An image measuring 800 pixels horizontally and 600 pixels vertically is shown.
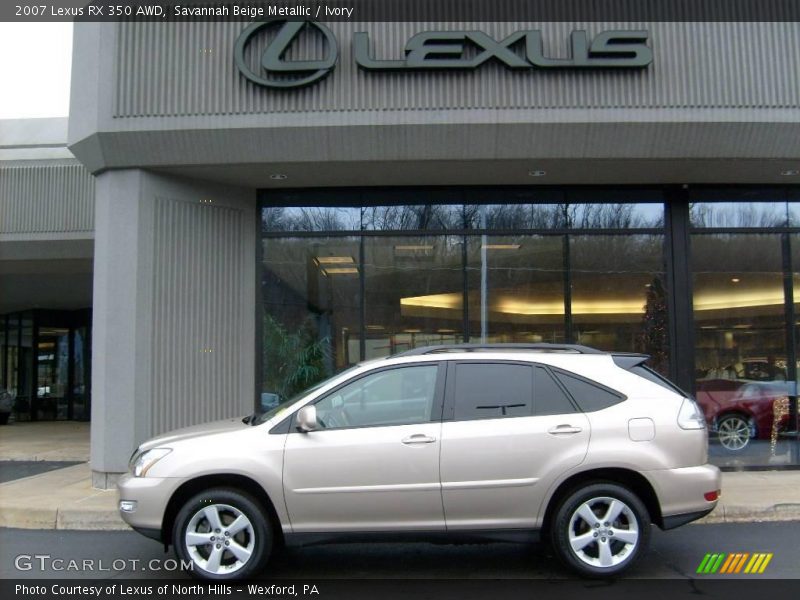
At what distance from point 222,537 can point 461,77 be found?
622 cm

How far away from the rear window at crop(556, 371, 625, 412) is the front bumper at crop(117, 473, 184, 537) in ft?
10.1

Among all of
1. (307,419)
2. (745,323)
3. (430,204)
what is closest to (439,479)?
(307,419)

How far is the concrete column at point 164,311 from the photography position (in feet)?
30.8

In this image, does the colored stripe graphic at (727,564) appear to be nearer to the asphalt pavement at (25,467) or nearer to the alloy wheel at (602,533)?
the alloy wheel at (602,533)

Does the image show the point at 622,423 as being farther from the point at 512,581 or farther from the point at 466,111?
the point at 466,111

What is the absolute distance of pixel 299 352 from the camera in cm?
1075

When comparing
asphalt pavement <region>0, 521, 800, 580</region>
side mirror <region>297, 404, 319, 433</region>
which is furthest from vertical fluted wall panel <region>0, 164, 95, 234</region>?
side mirror <region>297, 404, 319, 433</region>

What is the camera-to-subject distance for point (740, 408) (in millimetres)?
10586

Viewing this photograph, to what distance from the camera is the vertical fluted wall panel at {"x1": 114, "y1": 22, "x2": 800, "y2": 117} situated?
9.22m

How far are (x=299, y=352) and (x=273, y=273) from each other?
47.9 inches

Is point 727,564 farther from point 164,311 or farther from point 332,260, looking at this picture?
point 164,311

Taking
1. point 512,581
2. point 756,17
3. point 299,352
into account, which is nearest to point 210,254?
point 299,352

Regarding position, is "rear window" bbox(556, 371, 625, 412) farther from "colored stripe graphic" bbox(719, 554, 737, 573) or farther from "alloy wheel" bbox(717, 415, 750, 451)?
"alloy wheel" bbox(717, 415, 750, 451)

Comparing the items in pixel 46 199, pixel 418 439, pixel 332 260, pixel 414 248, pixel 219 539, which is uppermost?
pixel 46 199
